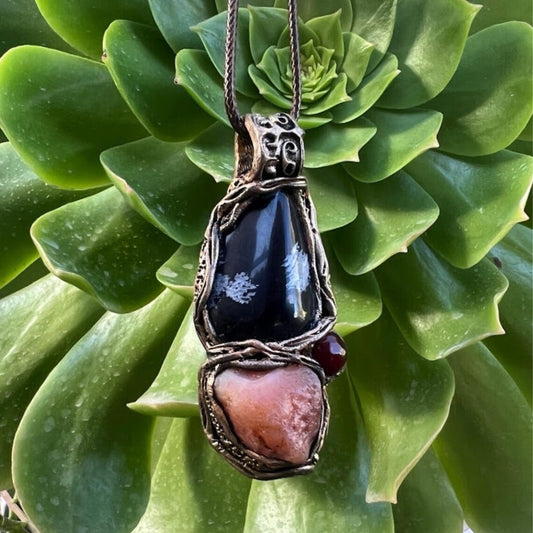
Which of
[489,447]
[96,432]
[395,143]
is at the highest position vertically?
[395,143]

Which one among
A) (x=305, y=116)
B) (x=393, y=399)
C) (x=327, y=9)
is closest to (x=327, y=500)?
(x=393, y=399)

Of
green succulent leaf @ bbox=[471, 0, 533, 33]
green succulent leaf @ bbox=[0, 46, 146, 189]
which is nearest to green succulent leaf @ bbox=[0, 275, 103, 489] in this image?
green succulent leaf @ bbox=[0, 46, 146, 189]

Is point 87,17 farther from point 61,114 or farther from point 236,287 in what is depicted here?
point 236,287

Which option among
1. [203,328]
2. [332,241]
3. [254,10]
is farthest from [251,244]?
[254,10]

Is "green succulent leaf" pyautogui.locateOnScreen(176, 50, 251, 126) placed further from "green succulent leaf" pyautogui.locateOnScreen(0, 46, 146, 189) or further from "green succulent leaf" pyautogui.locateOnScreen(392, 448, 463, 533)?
"green succulent leaf" pyautogui.locateOnScreen(392, 448, 463, 533)

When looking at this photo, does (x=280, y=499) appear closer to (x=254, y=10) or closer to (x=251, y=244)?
(x=251, y=244)
